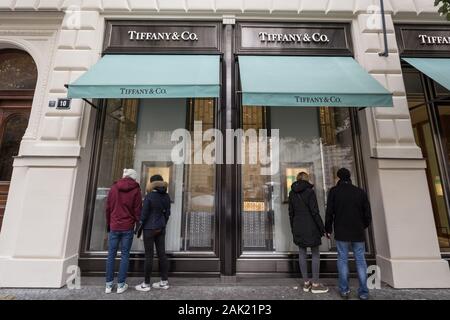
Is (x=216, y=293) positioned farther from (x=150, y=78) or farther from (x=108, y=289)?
(x=150, y=78)

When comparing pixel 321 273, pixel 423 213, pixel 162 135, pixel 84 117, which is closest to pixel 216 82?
Answer: pixel 162 135

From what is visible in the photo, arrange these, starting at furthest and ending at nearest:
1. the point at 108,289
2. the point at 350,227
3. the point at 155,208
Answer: the point at 155,208, the point at 108,289, the point at 350,227

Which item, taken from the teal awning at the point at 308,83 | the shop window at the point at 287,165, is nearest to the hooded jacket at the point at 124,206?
the shop window at the point at 287,165

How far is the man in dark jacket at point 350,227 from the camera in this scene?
425 centimetres

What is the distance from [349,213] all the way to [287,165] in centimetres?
195

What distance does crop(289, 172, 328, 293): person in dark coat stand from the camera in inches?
178

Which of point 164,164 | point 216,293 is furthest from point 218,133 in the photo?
point 216,293

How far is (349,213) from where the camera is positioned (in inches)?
169

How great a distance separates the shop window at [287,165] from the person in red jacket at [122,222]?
221 centimetres

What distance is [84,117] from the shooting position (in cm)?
560

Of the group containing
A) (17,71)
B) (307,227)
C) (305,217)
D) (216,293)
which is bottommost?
(216,293)

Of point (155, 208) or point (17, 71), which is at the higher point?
point (17, 71)

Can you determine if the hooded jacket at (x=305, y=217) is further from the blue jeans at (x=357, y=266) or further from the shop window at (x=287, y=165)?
the shop window at (x=287, y=165)
